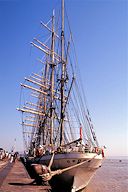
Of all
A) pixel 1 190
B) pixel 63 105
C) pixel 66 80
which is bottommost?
pixel 1 190

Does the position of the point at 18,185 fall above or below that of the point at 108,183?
above

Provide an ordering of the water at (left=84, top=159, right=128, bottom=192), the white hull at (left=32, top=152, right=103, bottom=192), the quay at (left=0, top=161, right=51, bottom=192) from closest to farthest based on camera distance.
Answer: the quay at (left=0, top=161, right=51, bottom=192), the white hull at (left=32, top=152, right=103, bottom=192), the water at (left=84, top=159, right=128, bottom=192)

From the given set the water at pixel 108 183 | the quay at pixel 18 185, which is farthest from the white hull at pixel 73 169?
the water at pixel 108 183

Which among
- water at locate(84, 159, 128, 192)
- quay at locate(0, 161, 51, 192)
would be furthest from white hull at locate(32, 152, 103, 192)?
water at locate(84, 159, 128, 192)

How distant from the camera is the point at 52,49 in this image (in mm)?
42281

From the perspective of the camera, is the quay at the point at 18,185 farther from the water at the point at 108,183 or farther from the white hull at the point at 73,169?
the water at the point at 108,183

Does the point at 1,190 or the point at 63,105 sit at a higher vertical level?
the point at 63,105

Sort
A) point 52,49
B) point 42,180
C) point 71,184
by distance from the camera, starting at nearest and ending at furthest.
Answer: point 42,180 < point 71,184 < point 52,49

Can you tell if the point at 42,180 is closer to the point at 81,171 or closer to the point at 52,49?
the point at 81,171

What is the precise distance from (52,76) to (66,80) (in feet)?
31.3

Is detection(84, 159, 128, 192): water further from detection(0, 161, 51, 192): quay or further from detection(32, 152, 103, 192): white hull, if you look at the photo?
detection(0, 161, 51, 192): quay

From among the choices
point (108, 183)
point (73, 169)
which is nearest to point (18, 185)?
point (73, 169)

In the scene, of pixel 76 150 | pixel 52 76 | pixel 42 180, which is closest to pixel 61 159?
pixel 76 150

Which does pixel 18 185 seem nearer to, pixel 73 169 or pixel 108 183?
pixel 73 169
